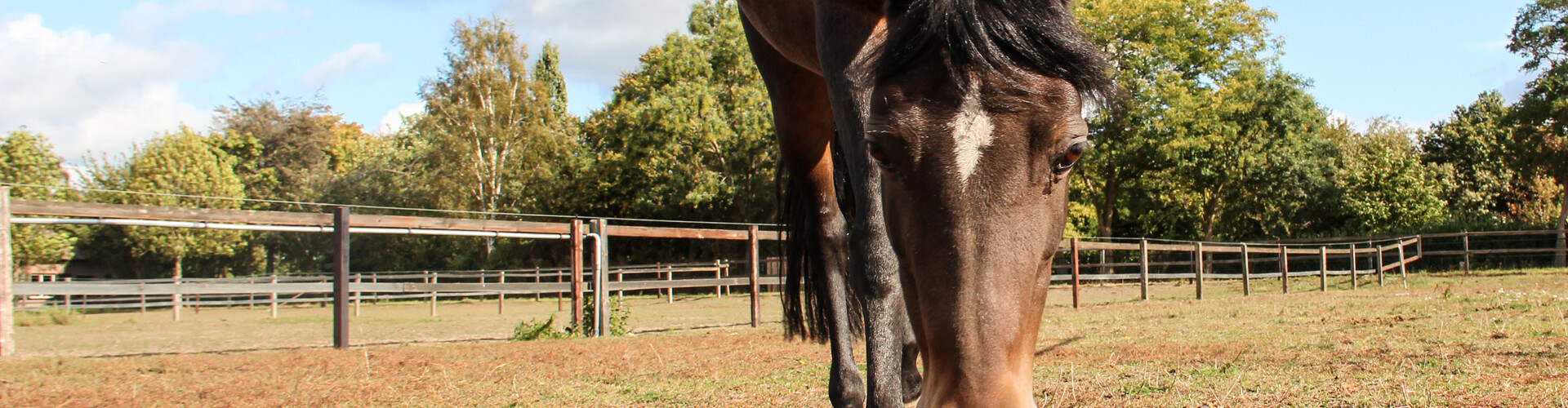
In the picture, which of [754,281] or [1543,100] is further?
[1543,100]

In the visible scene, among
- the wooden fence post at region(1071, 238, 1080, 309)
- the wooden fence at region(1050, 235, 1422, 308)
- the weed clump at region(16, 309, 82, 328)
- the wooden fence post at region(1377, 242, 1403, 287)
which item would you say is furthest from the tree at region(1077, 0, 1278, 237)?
the weed clump at region(16, 309, 82, 328)

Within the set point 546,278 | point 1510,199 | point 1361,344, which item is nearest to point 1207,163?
point 1510,199

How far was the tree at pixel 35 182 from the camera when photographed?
85.5 ft

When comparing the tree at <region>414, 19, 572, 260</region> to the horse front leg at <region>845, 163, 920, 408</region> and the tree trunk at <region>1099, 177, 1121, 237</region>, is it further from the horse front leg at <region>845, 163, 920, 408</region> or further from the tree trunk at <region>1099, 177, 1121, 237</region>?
the horse front leg at <region>845, 163, 920, 408</region>

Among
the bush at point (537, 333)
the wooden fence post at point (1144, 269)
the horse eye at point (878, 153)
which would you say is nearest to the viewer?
the horse eye at point (878, 153)

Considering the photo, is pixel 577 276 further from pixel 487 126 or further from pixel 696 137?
pixel 487 126

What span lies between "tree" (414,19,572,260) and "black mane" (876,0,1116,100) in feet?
105

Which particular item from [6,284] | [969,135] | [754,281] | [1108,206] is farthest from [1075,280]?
[1108,206]

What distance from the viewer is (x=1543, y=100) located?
2695cm

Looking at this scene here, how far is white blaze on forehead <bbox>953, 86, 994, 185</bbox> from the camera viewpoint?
139 cm

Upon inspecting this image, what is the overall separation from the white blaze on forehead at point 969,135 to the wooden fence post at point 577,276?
7830 mm

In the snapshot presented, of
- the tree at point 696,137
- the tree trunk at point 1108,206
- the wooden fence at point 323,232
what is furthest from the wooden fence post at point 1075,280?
the tree trunk at point 1108,206

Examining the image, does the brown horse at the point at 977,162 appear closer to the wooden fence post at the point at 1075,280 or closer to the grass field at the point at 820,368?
the grass field at the point at 820,368

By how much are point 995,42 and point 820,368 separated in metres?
3.78
